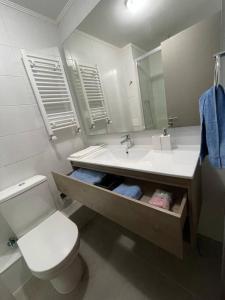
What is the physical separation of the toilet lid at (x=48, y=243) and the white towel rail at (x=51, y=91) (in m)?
0.88

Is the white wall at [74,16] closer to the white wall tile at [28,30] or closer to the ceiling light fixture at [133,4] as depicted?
the white wall tile at [28,30]

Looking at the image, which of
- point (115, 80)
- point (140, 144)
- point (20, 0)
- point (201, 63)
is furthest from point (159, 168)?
point (20, 0)

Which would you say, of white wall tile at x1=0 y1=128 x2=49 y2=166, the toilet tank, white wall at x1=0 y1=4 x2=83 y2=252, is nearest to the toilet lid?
the toilet tank

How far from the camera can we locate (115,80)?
4.75ft

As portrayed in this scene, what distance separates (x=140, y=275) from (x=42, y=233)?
2.88 feet

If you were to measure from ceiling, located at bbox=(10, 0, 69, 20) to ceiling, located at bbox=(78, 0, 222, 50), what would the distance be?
0.27 m

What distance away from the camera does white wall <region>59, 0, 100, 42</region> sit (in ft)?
4.38

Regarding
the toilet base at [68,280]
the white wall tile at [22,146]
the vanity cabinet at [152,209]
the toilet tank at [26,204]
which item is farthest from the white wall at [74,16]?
the toilet base at [68,280]

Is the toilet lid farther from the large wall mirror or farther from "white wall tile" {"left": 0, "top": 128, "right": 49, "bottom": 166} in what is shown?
the large wall mirror

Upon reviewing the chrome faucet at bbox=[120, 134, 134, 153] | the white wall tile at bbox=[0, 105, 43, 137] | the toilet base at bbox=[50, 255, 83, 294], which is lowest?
the toilet base at bbox=[50, 255, 83, 294]

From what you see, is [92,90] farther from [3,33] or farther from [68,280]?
[68,280]

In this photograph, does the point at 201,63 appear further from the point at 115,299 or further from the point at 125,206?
the point at 115,299

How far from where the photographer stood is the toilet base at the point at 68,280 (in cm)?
111

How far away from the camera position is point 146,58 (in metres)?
1.16
